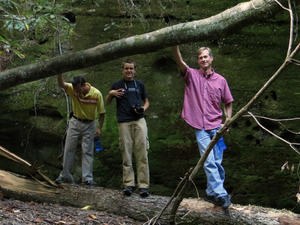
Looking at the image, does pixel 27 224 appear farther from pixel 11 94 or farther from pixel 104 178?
pixel 11 94

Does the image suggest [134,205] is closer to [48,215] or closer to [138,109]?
[48,215]

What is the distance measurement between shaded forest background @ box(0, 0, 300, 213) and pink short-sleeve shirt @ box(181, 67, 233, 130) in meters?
1.84

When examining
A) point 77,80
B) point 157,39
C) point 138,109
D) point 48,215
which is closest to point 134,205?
point 48,215

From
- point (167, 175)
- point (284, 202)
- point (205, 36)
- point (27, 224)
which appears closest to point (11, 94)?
point (167, 175)

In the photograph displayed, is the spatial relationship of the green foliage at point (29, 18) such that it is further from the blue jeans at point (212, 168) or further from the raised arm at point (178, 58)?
the blue jeans at point (212, 168)

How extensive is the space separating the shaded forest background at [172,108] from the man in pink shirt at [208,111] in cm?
178

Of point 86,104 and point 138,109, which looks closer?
point 138,109

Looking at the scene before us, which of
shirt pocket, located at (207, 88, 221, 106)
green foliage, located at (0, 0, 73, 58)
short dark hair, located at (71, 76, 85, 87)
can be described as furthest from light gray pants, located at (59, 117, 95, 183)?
shirt pocket, located at (207, 88, 221, 106)

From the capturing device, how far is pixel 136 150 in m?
4.94

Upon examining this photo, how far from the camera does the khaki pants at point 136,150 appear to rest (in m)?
4.83

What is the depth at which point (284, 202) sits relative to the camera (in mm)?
5992

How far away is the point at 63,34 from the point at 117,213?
11.3 feet

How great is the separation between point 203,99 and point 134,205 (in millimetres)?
1693

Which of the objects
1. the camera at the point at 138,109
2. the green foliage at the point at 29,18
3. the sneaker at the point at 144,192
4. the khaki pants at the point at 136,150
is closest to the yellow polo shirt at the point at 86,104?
the khaki pants at the point at 136,150
